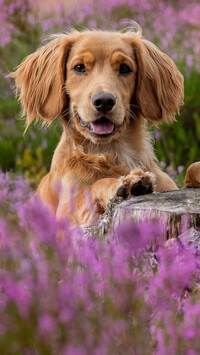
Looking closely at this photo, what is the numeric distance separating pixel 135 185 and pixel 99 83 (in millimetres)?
706

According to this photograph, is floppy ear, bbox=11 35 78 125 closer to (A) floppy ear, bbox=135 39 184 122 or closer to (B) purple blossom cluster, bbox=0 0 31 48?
(A) floppy ear, bbox=135 39 184 122

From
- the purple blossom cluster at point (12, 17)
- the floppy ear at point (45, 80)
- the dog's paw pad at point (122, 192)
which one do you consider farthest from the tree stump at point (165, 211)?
the purple blossom cluster at point (12, 17)

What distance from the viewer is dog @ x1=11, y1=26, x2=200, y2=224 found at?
4.23 m

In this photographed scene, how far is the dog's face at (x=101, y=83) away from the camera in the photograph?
4195mm

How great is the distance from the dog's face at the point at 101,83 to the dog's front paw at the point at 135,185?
518mm

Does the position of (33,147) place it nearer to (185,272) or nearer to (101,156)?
(101,156)

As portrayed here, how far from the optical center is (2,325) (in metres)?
1.82

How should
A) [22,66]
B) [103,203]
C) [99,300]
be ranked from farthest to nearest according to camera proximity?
[22,66] < [103,203] < [99,300]

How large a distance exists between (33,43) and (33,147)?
72.1 inches

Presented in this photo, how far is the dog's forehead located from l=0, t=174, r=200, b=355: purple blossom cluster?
97.1 inches

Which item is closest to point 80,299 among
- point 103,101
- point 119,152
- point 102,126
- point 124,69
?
point 103,101

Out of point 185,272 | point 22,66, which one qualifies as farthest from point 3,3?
point 185,272

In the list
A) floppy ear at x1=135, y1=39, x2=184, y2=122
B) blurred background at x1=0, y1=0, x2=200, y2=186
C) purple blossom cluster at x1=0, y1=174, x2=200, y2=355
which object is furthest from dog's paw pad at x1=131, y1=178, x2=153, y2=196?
purple blossom cluster at x1=0, y1=174, x2=200, y2=355

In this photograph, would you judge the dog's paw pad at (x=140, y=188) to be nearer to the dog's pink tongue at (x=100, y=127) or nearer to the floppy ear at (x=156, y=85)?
the dog's pink tongue at (x=100, y=127)
